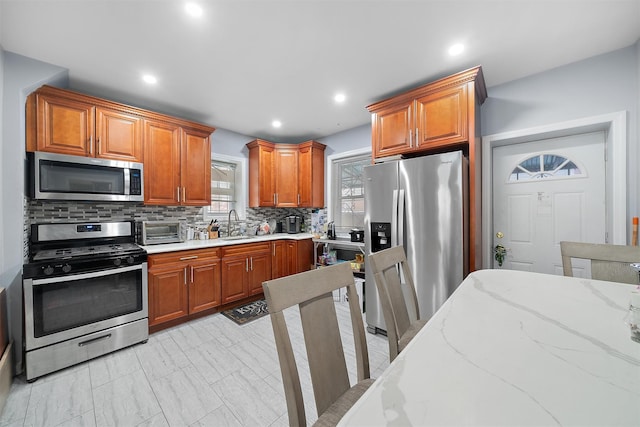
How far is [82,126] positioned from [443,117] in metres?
3.39

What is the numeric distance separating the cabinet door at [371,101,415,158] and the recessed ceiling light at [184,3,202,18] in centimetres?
181

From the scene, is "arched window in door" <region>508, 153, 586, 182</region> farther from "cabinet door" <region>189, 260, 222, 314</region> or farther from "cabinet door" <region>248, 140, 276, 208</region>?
"cabinet door" <region>189, 260, 222, 314</region>

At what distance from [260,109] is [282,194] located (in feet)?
4.53

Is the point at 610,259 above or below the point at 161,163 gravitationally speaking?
below

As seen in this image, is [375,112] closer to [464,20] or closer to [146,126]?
[464,20]

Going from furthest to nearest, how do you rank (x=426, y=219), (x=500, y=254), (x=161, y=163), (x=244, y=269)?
(x=244, y=269) → (x=161, y=163) → (x=500, y=254) → (x=426, y=219)

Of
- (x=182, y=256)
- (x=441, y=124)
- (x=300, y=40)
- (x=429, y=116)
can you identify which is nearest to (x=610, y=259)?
(x=441, y=124)

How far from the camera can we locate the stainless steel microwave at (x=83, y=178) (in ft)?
7.06

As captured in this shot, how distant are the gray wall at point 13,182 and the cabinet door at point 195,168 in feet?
4.14

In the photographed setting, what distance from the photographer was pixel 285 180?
4.07 metres

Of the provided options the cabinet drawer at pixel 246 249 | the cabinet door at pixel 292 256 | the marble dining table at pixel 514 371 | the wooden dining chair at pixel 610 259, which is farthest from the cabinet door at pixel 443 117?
the cabinet drawer at pixel 246 249

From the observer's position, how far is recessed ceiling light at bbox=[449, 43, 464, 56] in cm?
192

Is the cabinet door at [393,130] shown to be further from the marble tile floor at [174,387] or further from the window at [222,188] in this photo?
the window at [222,188]

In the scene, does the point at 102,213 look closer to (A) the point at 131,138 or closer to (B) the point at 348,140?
(A) the point at 131,138
